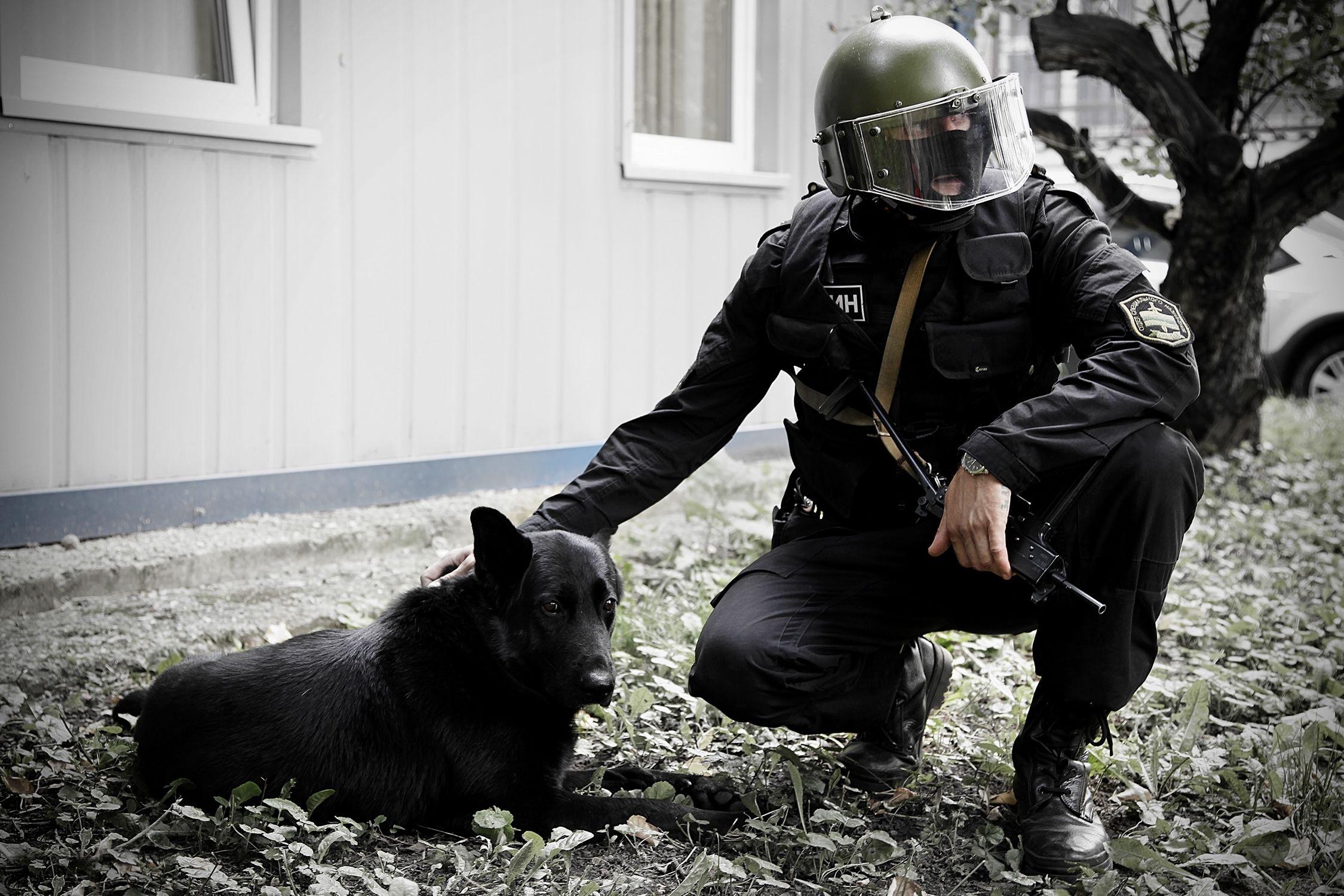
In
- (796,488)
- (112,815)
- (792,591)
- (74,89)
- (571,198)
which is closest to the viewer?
(112,815)

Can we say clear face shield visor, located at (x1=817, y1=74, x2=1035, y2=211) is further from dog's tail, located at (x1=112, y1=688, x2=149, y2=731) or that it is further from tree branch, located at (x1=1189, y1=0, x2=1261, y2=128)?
tree branch, located at (x1=1189, y1=0, x2=1261, y2=128)

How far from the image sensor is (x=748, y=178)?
668 cm

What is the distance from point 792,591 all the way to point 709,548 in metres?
2.39

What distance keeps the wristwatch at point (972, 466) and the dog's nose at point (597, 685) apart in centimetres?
91

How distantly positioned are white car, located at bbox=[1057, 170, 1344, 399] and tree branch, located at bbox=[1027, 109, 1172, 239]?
2.84 metres

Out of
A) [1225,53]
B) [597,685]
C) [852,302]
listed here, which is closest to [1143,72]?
[1225,53]

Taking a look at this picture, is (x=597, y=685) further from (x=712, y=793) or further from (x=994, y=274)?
(x=994, y=274)

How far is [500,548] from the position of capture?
103 inches

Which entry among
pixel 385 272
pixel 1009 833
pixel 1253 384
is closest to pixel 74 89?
pixel 385 272

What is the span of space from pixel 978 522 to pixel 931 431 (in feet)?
1.43

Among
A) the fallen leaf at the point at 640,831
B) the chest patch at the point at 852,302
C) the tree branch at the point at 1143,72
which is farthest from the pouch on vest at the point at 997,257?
the tree branch at the point at 1143,72

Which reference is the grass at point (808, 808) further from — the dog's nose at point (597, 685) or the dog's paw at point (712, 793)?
the dog's nose at point (597, 685)

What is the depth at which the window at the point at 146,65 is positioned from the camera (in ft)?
13.9

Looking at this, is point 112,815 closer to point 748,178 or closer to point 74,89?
point 74,89
